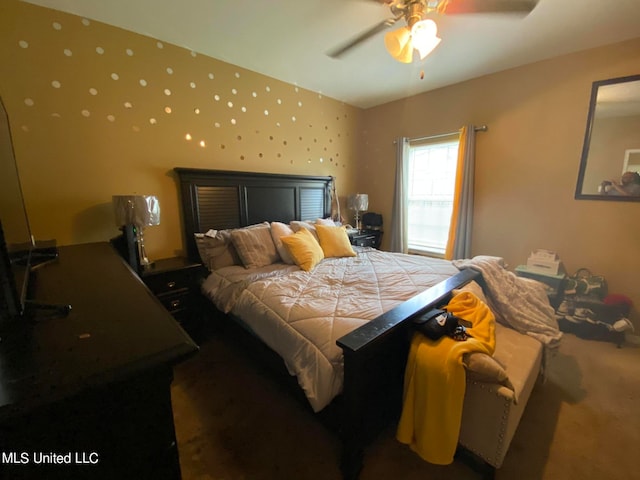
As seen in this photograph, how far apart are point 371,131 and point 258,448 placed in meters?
3.89

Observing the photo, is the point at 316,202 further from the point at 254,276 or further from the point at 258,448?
the point at 258,448

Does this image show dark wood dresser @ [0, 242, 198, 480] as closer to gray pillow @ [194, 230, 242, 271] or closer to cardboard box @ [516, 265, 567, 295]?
gray pillow @ [194, 230, 242, 271]

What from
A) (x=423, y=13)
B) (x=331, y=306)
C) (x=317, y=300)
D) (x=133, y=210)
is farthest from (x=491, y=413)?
(x=133, y=210)

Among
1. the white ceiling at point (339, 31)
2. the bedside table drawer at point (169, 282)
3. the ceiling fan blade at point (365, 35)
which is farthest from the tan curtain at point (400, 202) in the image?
the bedside table drawer at point (169, 282)

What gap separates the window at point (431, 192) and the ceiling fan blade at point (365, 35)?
1882 millimetres

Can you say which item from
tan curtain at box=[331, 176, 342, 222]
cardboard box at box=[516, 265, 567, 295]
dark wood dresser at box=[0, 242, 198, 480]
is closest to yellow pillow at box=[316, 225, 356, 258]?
tan curtain at box=[331, 176, 342, 222]

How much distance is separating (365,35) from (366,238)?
2.32 meters

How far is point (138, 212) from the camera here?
6.43 feet

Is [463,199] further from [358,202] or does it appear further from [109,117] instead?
[109,117]

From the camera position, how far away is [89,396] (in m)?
0.50

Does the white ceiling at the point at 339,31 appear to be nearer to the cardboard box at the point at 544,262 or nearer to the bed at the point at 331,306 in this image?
the bed at the point at 331,306

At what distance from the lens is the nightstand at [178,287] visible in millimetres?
2023

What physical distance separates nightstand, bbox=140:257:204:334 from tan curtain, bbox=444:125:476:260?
2.85 m

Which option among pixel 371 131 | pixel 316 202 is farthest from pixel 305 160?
pixel 371 131
